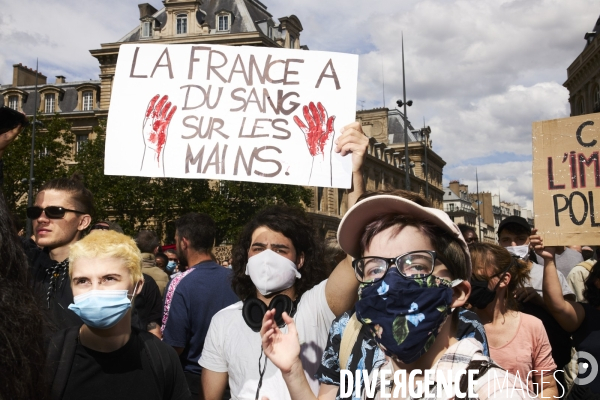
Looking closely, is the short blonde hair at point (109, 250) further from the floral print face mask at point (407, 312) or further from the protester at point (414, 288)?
the floral print face mask at point (407, 312)

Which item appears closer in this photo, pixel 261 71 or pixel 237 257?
pixel 237 257

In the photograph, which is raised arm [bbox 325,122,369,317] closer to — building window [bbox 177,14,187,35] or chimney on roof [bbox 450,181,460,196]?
building window [bbox 177,14,187,35]

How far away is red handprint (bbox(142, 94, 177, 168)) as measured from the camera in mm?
3631

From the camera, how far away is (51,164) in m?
31.1

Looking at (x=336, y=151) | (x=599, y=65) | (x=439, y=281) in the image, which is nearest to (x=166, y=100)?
(x=336, y=151)

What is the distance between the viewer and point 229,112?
373cm

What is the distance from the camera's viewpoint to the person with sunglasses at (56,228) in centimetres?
317

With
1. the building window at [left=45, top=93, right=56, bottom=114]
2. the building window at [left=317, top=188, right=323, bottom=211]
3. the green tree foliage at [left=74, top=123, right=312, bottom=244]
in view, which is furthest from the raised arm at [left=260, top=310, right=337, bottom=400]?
the building window at [left=45, top=93, right=56, bottom=114]

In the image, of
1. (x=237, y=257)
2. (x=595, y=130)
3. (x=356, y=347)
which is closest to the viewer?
(x=356, y=347)

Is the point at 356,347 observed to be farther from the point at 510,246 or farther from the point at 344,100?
the point at 510,246

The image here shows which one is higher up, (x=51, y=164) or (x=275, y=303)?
(x=51, y=164)

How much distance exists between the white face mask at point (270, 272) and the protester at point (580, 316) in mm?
1786

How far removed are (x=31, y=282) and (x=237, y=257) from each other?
185cm

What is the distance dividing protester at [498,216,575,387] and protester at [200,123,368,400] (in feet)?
5.50
